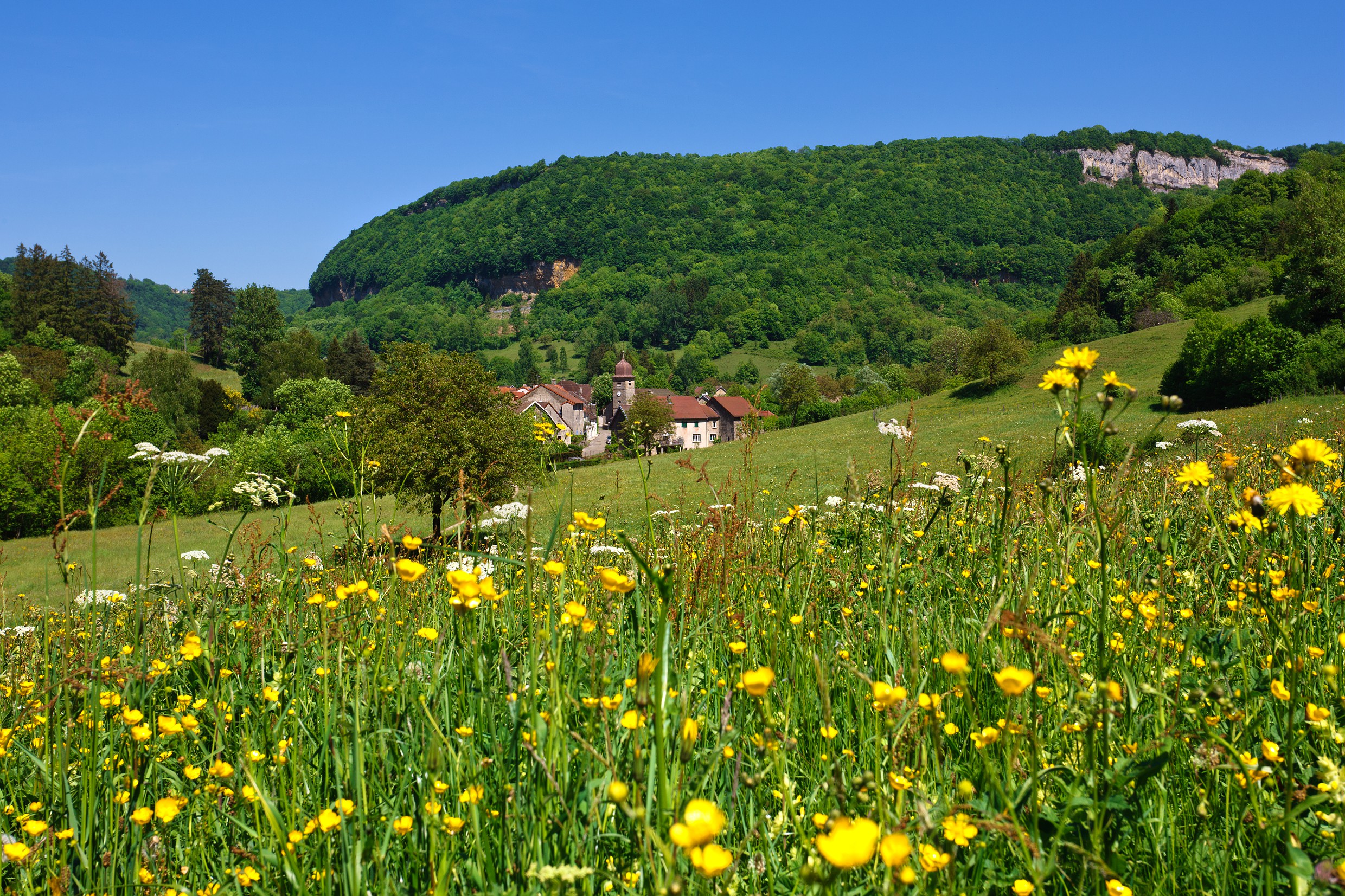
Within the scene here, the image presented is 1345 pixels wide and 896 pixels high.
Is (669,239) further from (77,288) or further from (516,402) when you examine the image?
(516,402)

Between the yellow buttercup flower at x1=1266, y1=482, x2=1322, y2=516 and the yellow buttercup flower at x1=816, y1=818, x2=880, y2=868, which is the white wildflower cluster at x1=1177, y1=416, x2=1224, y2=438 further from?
the yellow buttercup flower at x1=816, y1=818, x2=880, y2=868

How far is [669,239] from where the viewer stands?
5512 inches

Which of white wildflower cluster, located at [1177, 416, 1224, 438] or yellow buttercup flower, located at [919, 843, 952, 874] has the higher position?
white wildflower cluster, located at [1177, 416, 1224, 438]

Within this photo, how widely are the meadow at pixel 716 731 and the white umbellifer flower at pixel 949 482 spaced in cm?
130

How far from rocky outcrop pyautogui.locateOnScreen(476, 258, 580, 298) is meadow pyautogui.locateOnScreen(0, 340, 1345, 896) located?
493 feet

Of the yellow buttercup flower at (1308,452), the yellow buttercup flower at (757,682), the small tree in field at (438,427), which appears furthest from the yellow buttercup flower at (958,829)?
the small tree in field at (438,427)

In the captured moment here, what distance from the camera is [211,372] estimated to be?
71.5m

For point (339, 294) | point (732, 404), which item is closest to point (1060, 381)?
point (732, 404)

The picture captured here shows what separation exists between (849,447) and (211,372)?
68509 mm

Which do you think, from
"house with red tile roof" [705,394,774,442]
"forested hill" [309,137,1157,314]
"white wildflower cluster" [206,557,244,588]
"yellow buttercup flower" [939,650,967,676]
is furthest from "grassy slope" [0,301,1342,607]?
"forested hill" [309,137,1157,314]

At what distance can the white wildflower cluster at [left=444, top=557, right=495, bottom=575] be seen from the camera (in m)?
2.11

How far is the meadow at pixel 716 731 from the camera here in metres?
1.15

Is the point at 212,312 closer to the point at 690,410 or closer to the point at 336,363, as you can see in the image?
the point at 336,363

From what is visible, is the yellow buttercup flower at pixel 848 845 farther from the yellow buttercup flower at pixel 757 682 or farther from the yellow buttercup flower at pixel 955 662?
the yellow buttercup flower at pixel 955 662
